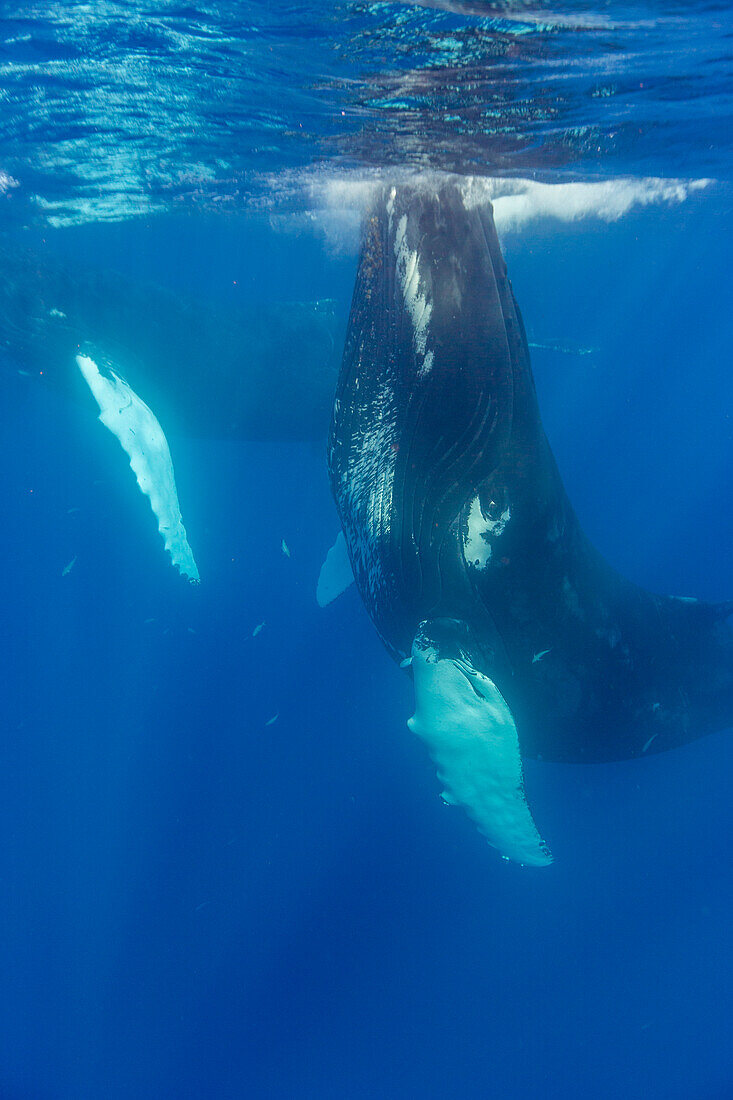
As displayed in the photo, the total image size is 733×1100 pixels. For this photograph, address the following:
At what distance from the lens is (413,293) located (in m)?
4.57

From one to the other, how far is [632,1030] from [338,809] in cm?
→ 739

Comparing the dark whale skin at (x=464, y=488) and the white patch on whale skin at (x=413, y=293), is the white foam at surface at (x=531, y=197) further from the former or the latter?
the dark whale skin at (x=464, y=488)

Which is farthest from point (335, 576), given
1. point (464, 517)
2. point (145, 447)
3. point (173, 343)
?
point (464, 517)

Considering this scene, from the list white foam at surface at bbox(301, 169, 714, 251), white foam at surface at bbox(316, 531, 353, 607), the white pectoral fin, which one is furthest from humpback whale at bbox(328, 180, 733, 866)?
white foam at surface at bbox(301, 169, 714, 251)

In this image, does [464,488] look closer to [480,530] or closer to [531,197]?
[480,530]

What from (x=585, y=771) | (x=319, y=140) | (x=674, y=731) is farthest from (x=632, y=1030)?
(x=319, y=140)

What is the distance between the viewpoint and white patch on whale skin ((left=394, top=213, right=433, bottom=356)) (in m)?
4.48

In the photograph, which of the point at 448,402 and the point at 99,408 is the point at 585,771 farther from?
the point at 99,408

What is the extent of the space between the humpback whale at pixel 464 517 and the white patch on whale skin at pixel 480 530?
1cm

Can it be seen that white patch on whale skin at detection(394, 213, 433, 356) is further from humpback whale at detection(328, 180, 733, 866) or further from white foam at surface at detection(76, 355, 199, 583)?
white foam at surface at detection(76, 355, 199, 583)

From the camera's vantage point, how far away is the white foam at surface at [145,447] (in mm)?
9023

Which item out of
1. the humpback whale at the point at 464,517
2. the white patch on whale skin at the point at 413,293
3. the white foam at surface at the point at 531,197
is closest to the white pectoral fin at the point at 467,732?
Answer: the humpback whale at the point at 464,517

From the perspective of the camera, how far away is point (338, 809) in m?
12.7

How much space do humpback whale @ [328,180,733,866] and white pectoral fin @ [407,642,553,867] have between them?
12mm
